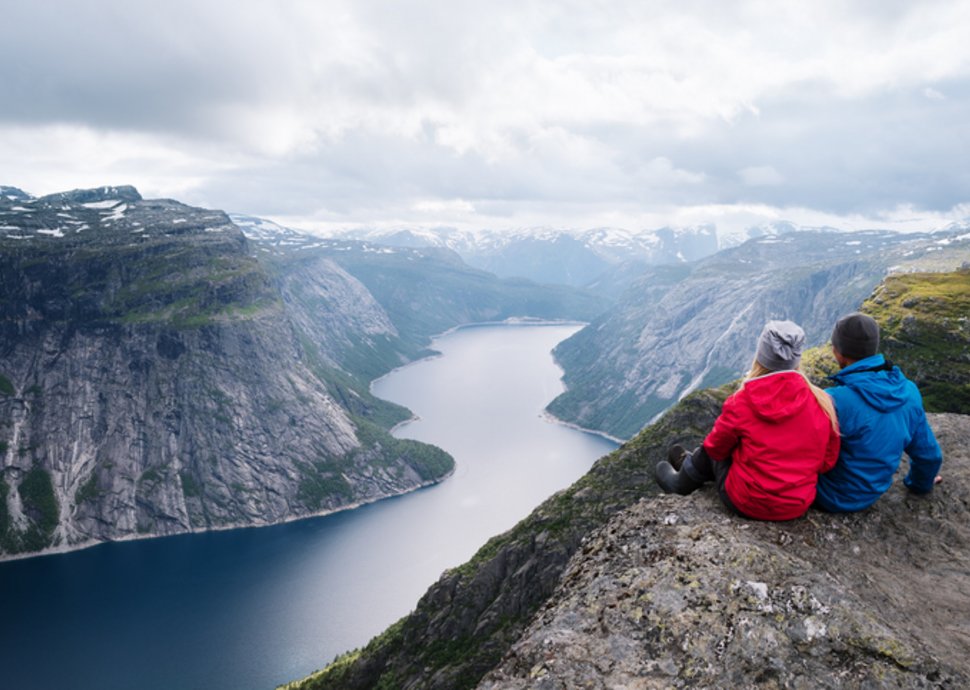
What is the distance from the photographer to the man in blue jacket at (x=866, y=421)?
11555 millimetres

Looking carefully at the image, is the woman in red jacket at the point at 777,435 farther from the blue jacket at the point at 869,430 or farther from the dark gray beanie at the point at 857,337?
the dark gray beanie at the point at 857,337

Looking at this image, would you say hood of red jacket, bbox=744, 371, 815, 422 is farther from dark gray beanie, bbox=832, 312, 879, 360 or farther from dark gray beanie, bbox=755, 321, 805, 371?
dark gray beanie, bbox=832, 312, 879, 360

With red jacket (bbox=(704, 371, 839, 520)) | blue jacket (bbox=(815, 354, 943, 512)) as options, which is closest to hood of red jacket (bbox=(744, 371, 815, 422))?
red jacket (bbox=(704, 371, 839, 520))

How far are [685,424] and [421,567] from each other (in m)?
128

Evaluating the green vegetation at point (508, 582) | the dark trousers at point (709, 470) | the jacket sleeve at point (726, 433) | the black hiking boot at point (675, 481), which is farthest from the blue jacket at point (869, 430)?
the green vegetation at point (508, 582)

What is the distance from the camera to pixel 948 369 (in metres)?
76.1

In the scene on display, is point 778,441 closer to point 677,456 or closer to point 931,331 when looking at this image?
point 677,456

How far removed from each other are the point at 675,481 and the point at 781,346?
3915 mm

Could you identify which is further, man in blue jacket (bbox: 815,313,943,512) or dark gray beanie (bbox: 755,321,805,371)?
man in blue jacket (bbox: 815,313,943,512)

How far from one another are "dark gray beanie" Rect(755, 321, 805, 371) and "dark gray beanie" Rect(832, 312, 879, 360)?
1.47 m

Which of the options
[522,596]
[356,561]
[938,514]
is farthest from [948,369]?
[356,561]

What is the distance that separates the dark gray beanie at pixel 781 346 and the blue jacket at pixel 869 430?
1.44m

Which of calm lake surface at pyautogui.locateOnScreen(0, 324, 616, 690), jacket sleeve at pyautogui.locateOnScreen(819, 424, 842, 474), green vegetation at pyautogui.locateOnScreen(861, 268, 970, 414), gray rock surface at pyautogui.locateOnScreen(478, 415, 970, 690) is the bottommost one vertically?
calm lake surface at pyautogui.locateOnScreen(0, 324, 616, 690)

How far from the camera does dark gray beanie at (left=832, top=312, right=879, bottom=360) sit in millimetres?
12000
